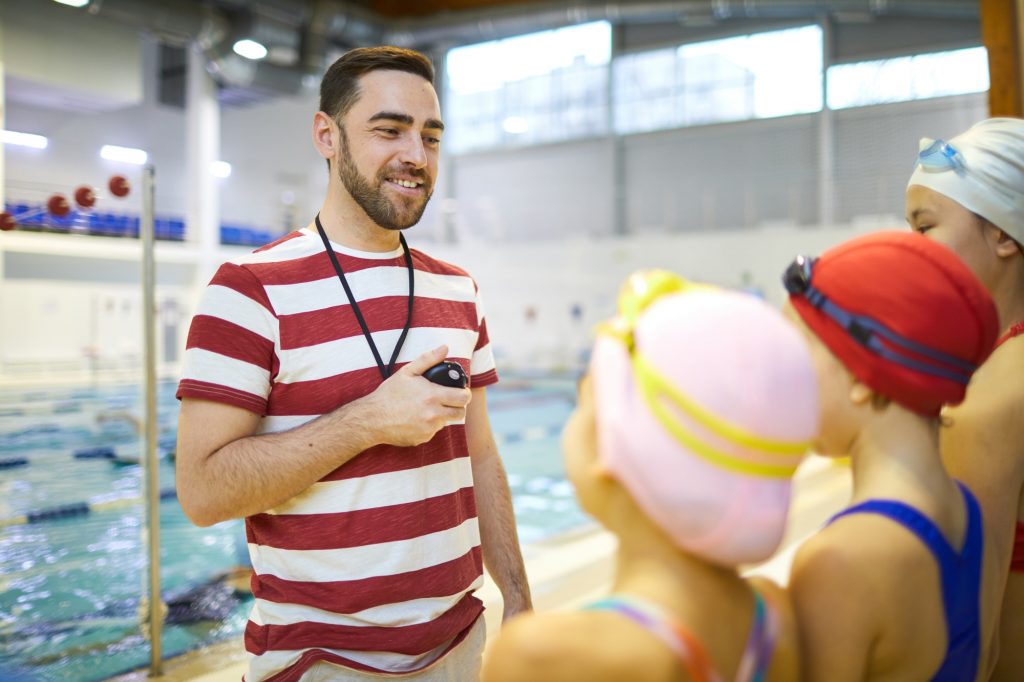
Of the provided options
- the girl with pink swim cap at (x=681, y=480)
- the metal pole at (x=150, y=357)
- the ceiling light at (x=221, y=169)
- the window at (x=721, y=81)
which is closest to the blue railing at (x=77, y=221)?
the metal pole at (x=150, y=357)

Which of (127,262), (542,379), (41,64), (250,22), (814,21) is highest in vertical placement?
(814,21)

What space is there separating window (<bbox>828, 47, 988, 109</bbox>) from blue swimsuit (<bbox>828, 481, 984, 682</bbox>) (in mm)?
13279

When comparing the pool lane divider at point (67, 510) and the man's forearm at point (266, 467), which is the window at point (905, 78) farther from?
the man's forearm at point (266, 467)

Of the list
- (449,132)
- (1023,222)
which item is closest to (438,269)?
(1023,222)

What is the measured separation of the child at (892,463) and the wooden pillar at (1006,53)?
1937 millimetres

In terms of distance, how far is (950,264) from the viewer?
696 mm

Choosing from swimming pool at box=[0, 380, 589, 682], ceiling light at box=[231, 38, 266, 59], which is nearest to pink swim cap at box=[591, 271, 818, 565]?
swimming pool at box=[0, 380, 589, 682]

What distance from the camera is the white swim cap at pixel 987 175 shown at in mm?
983

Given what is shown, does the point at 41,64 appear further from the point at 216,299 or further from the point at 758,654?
the point at 758,654

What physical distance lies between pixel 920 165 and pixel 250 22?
11.8m

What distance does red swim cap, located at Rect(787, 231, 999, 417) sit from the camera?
683mm

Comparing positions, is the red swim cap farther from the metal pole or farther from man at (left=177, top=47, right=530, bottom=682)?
the metal pole

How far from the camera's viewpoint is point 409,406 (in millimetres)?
1093

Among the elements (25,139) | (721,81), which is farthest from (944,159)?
(721,81)
